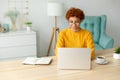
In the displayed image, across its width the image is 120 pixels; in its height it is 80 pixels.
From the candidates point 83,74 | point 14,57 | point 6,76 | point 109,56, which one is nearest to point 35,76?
point 6,76

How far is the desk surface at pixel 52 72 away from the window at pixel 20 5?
2171mm

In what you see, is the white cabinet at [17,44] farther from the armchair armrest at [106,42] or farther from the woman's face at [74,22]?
the woman's face at [74,22]

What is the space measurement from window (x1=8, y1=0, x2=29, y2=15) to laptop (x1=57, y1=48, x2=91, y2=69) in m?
2.47

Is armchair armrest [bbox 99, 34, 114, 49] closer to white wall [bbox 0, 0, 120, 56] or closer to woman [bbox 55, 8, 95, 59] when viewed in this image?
white wall [bbox 0, 0, 120, 56]

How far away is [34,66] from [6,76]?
332 mm

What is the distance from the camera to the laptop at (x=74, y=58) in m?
1.84

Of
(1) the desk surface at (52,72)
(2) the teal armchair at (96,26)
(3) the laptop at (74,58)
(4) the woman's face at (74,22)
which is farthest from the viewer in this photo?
(2) the teal armchair at (96,26)

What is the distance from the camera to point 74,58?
185cm

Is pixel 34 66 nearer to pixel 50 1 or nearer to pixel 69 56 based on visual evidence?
pixel 69 56

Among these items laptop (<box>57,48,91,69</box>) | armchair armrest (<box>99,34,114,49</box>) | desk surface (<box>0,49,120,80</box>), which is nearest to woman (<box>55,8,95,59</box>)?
desk surface (<box>0,49,120,80</box>)

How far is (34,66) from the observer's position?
77.9 inches

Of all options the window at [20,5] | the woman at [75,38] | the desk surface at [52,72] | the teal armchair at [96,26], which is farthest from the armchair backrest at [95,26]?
the desk surface at [52,72]

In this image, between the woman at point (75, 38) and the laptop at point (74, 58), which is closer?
the laptop at point (74, 58)

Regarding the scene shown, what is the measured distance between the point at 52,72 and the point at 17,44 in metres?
2.11
